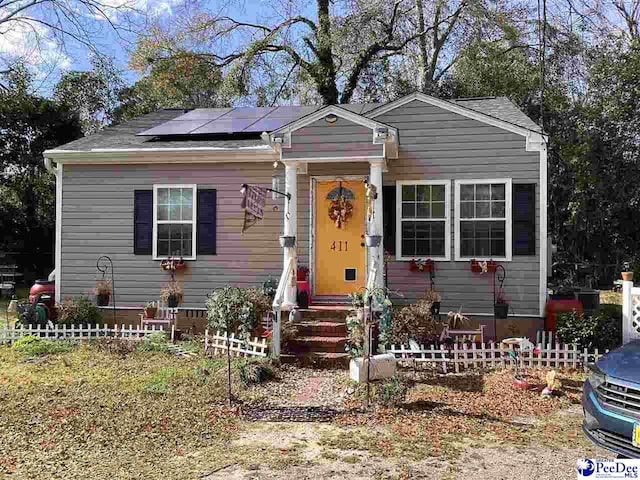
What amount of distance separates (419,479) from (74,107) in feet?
77.9

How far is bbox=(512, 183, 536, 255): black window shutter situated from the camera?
9055 millimetres

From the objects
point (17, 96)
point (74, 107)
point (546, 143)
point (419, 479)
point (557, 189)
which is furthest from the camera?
point (74, 107)

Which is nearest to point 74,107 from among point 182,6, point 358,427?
point 182,6

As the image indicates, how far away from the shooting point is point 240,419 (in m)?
5.43

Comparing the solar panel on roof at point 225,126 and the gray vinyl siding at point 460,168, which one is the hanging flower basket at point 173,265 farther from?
the gray vinyl siding at point 460,168

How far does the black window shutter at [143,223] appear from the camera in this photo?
402 inches

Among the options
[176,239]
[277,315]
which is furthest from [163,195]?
[277,315]

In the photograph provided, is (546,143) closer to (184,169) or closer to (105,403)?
(184,169)

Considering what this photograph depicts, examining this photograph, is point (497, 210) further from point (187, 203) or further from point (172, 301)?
point (172, 301)

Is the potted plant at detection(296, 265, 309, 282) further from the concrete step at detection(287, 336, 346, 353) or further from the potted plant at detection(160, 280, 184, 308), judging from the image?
the potted plant at detection(160, 280, 184, 308)

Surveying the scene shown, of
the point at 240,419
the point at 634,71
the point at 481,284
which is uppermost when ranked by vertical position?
the point at 634,71

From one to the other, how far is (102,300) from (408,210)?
5.82 m

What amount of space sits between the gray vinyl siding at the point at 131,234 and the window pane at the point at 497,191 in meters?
3.75

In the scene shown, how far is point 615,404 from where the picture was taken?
4.09 metres
